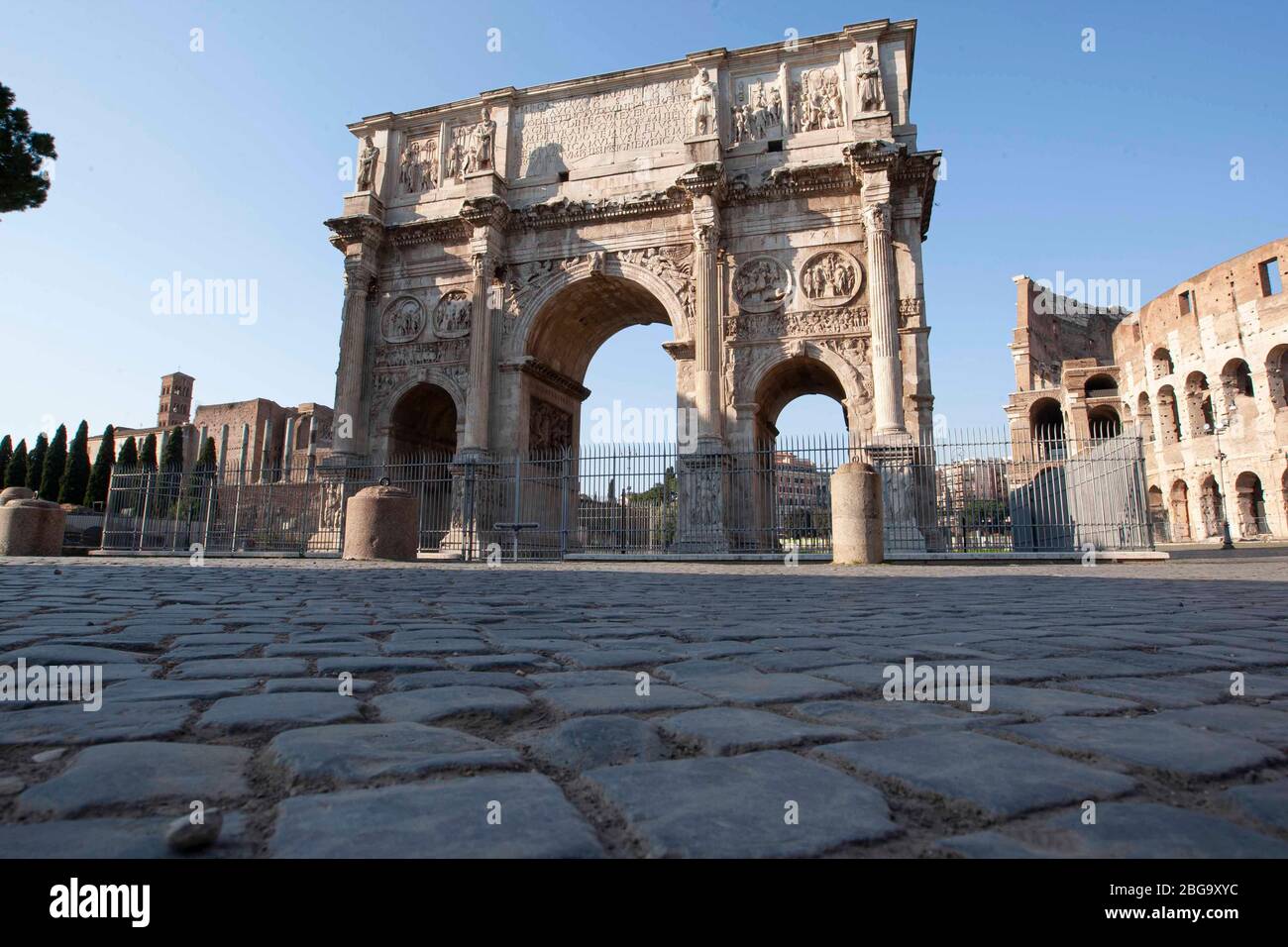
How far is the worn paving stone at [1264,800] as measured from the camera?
1.08 metres

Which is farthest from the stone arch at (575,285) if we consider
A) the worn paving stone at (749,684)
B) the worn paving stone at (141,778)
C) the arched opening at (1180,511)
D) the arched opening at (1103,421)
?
the arched opening at (1103,421)

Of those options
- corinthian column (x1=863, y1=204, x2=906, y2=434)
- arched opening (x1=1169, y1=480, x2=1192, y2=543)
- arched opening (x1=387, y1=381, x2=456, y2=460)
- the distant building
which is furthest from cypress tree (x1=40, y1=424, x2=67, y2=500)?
arched opening (x1=1169, y1=480, x2=1192, y2=543)

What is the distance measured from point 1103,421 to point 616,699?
46.6 meters

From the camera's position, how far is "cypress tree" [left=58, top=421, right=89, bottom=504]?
37750mm

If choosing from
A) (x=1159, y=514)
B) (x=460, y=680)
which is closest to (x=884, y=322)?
(x=460, y=680)

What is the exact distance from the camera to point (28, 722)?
1.58 meters

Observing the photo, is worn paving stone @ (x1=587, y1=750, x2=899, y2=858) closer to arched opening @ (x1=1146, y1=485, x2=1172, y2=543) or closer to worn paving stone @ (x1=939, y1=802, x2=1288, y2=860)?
worn paving stone @ (x1=939, y1=802, x2=1288, y2=860)

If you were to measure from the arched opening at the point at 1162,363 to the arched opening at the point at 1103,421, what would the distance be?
477 cm

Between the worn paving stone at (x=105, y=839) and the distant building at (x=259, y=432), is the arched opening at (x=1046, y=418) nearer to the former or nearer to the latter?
the distant building at (x=259, y=432)

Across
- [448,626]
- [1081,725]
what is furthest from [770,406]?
[1081,725]

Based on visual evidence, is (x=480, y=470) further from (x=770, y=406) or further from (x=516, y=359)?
(x=770, y=406)
